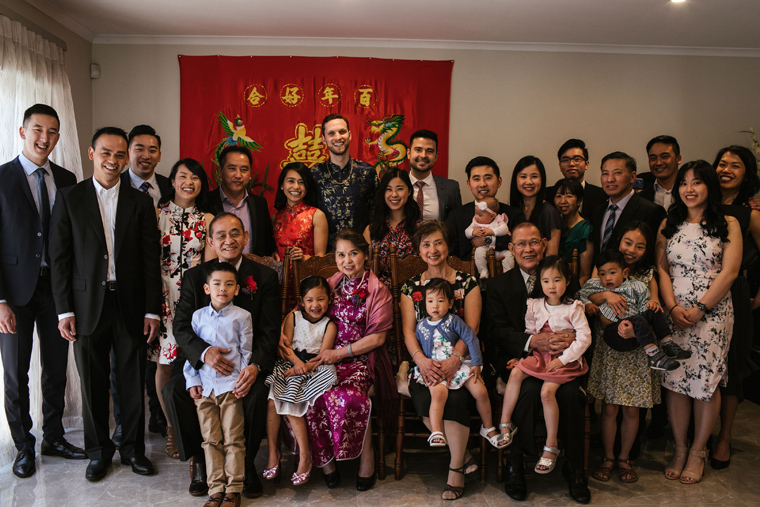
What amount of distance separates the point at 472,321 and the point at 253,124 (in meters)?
3.23

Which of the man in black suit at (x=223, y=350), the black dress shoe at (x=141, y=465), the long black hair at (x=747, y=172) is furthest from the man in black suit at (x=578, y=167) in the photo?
the black dress shoe at (x=141, y=465)

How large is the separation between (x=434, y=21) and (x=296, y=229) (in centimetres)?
232

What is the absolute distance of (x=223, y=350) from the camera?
274 centimetres

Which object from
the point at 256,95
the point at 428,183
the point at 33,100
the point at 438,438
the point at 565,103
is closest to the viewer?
the point at 438,438

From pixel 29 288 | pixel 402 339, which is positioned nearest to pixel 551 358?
pixel 402 339

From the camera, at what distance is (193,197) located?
124 inches

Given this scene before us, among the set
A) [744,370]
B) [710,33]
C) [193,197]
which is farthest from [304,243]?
[710,33]

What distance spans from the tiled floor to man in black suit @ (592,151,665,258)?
4.46ft

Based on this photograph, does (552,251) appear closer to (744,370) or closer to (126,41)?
(744,370)

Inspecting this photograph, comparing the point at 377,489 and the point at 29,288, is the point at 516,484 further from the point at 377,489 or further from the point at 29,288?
the point at 29,288

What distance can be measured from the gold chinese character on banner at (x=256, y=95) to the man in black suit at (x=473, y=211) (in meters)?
2.49

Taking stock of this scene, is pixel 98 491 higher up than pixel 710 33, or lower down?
lower down

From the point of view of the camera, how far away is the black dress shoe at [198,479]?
2736 mm

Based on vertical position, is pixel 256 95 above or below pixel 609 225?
above
